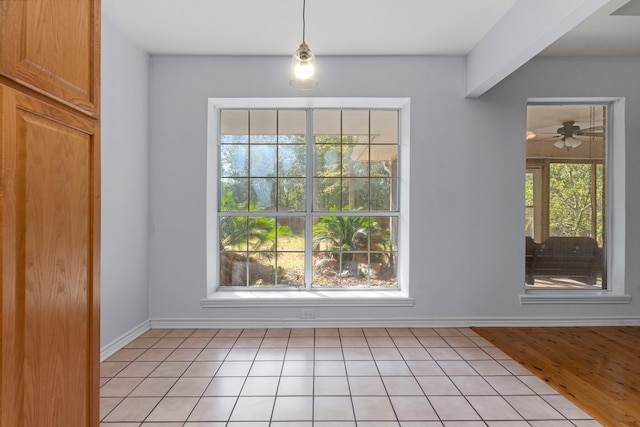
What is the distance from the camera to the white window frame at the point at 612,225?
386 cm

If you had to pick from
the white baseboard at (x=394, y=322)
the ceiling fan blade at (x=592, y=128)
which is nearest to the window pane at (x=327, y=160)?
the white baseboard at (x=394, y=322)

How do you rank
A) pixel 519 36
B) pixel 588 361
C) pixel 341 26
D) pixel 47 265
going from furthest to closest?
pixel 341 26
pixel 588 361
pixel 519 36
pixel 47 265

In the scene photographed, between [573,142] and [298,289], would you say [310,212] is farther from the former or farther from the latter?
[573,142]

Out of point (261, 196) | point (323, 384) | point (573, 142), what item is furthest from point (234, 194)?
point (573, 142)

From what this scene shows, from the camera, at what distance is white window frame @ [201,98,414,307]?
3.81 m

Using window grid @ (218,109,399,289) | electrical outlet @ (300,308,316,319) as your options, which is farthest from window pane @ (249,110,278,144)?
electrical outlet @ (300,308,316,319)

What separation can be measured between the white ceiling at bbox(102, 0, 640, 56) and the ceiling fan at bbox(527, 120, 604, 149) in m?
0.69

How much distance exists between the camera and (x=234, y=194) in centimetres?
408

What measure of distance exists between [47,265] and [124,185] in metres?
2.26

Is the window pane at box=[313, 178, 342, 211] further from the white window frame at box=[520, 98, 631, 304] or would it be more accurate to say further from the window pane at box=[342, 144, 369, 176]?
the white window frame at box=[520, 98, 631, 304]

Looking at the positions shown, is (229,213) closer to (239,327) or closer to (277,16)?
(239,327)

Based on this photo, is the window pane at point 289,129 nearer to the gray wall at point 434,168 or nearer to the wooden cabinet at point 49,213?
the gray wall at point 434,168

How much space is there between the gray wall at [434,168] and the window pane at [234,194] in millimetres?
313

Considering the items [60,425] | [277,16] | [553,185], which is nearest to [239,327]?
[60,425]
